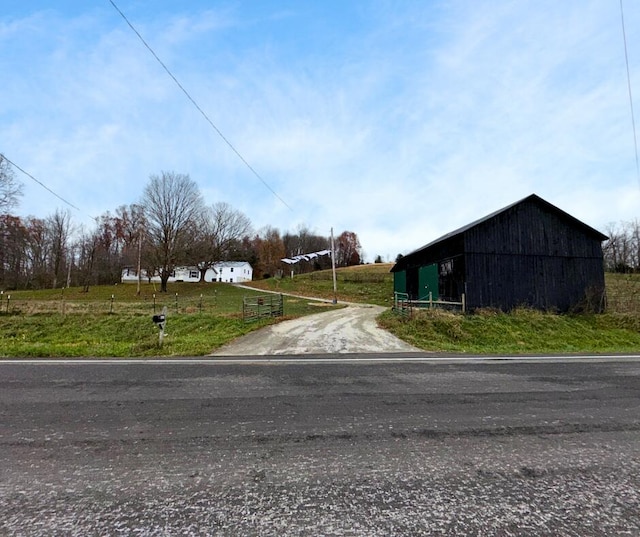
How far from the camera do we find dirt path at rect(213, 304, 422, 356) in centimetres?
1087

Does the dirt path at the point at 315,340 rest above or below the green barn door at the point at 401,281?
below

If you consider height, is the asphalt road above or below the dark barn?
below

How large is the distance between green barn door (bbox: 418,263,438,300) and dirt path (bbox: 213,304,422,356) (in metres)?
7.76

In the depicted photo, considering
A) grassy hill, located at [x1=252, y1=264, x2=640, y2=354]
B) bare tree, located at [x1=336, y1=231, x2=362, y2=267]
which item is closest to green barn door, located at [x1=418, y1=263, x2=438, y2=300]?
grassy hill, located at [x1=252, y1=264, x2=640, y2=354]

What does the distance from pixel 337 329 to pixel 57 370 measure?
32.8 feet

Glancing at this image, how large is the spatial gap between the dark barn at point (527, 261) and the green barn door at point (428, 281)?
123 cm

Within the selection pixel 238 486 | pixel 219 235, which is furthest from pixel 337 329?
pixel 219 235

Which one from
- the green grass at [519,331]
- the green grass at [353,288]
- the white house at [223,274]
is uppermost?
the white house at [223,274]

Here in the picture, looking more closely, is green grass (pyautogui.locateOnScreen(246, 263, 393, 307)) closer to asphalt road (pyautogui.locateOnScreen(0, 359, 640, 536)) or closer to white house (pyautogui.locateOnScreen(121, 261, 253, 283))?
white house (pyautogui.locateOnScreen(121, 261, 253, 283))

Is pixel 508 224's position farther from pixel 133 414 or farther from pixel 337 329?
pixel 133 414

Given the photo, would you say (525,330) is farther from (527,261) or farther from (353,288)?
(353,288)

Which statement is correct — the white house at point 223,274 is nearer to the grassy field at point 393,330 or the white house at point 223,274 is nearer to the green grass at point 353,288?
the green grass at point 353,288

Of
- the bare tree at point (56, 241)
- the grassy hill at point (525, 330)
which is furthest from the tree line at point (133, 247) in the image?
the grassy hill at point (525, 330)

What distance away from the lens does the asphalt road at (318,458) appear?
2258 millimetres
